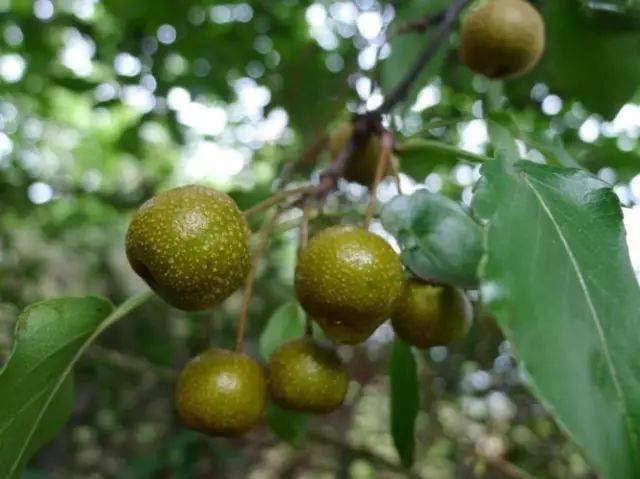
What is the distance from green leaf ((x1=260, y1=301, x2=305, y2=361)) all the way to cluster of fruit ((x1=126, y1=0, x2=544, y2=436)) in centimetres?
33

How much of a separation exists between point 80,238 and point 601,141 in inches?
97.4

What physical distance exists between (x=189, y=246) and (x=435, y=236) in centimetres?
31

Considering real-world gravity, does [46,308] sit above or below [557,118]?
above

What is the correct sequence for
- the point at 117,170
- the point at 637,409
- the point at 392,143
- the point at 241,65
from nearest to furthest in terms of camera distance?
the point at 637,409, the point at 392,143, the point at 241,65, the point at 117,170

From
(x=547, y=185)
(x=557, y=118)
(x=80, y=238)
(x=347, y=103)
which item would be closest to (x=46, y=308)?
(x=547, y=185)

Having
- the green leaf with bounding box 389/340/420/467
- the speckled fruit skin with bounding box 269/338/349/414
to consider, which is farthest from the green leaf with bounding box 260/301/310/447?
the speckled fruit skin with bounding box 269/338/349/414

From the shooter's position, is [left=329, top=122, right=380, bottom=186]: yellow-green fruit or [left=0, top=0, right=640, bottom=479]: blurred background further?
[left=0, top=0, right=640, bottom=479]: blurred background

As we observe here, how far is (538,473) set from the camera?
3.01 metres

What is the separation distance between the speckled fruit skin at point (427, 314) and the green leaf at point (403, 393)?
7.4 inches

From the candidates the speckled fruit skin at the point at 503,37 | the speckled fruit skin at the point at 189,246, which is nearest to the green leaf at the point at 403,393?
the speckled fruit skin at the point at 189,246

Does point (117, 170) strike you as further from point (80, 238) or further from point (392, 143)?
point (392, 143)

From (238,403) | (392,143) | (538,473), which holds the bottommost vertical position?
(538,473)

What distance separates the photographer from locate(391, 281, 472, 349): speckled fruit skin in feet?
3.79

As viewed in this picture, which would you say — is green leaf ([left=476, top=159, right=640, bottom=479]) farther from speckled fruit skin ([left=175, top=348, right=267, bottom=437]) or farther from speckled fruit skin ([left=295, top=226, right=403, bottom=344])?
speckled fruit skin ([left=175, top=348, right=267, bottom=437])
